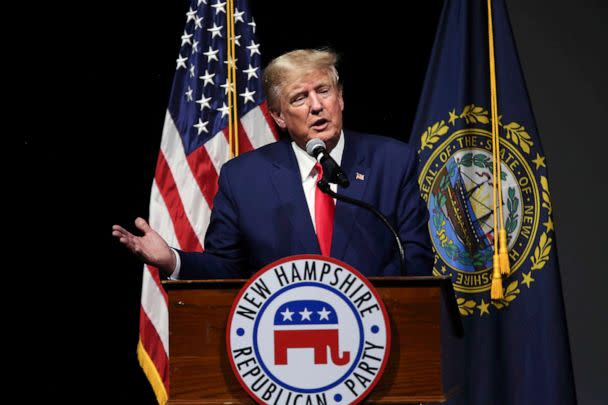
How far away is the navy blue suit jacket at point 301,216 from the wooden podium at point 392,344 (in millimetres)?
400

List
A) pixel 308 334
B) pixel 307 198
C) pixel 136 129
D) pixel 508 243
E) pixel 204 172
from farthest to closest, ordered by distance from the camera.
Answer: pixel 136 129, pixel 204 172, pixel 508 243, pixel 307 198, pixel 308 334

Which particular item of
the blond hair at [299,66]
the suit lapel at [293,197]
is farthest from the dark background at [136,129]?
the suit lapel at [293,197]

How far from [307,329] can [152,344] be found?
71.5 inches

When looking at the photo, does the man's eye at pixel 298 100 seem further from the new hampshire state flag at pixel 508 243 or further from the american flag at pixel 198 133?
the new hampshire state flag at pixel 508 243

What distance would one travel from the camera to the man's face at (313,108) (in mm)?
2480

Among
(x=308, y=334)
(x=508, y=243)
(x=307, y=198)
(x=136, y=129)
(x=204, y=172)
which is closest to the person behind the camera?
(x=308, y=334)

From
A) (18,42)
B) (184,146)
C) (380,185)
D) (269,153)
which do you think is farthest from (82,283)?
(380,185)

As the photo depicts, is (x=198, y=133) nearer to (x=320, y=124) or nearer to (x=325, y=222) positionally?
(x=320, y=124)

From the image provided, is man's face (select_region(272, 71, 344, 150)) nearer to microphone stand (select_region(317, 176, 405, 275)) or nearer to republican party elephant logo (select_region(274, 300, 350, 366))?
microphone stand (select_region(317, 176, 405, 275))

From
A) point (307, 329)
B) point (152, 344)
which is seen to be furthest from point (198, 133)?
point (307, 329)

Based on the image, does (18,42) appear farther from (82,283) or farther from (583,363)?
(583,363)

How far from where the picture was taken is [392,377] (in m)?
1.73

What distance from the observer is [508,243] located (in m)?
3.36

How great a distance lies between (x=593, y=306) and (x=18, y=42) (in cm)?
262
